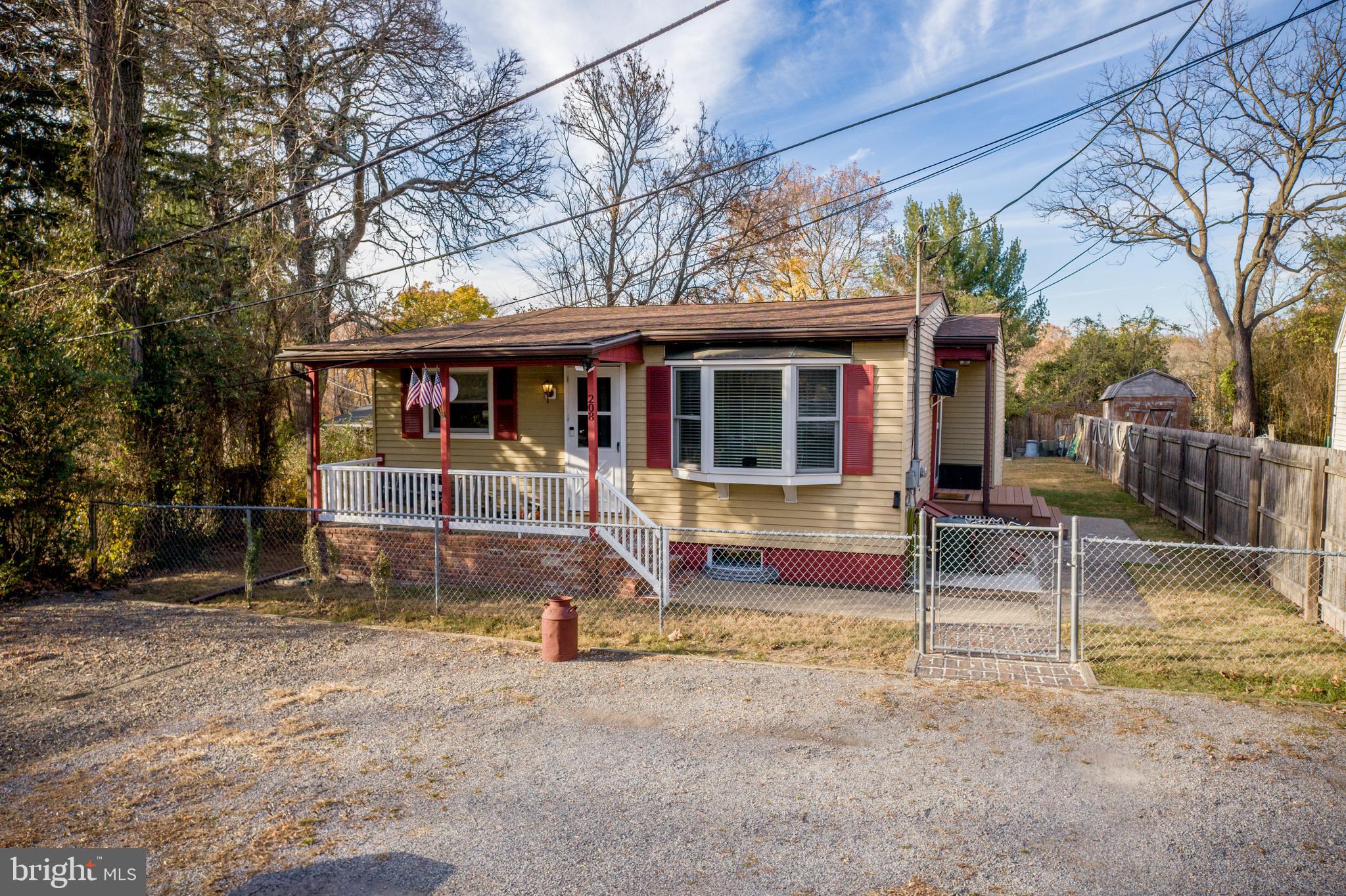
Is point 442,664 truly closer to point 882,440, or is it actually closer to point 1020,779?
point 1020,779

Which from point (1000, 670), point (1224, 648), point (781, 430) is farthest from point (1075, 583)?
point (781, 430)

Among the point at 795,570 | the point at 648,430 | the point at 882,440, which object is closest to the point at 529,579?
the point at 648,430

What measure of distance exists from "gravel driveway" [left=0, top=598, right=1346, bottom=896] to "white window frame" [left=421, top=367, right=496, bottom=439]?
5628mm

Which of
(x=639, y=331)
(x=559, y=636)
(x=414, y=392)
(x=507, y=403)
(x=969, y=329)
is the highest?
(x=969, y=329)

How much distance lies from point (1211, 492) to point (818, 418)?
23.5 feet

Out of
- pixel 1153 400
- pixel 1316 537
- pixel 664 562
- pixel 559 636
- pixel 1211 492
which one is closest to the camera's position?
pixel 559 636

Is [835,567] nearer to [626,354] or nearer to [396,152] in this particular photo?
[626,354]

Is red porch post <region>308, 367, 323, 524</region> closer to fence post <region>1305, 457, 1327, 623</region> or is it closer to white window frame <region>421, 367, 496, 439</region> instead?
white window frame <region>421, 367, 496, 439</region>

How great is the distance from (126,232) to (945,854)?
14.5 m

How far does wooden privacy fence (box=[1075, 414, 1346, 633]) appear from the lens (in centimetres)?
830

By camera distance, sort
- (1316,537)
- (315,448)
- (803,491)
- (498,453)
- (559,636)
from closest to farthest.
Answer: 1. (559,636)
2. (1316,537)
3. (803,491)
4. (315,448)
5. (498,453)

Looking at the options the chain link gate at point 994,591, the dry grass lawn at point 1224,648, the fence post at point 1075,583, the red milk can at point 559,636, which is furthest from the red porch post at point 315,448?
the dry grass lawn at point 1224,648

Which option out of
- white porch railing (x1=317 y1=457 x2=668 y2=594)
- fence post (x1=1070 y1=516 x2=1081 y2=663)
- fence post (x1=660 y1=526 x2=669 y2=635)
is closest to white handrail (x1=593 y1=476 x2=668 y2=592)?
white porch railing (x1=317 y1=457 x2=668 y2=594)

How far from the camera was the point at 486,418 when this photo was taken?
12.8m
